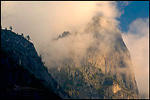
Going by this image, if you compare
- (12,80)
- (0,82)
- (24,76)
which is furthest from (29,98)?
(24,76)

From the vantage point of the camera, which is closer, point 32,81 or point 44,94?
point 44,94

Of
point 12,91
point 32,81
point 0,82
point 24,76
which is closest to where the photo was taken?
point 12,91

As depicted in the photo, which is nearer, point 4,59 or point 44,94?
point 44,94

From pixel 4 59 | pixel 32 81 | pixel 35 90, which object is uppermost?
pixel 4 59

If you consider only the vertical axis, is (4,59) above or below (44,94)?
above

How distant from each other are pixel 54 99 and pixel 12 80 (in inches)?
3848

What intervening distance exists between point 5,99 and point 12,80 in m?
98.1

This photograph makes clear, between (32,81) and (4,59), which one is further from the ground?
(4,59)

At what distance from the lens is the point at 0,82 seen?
108m

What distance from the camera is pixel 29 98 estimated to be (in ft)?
151

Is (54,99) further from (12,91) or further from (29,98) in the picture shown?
Answer: (12,91)

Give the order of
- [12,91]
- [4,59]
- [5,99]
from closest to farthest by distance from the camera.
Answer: [5,99] → [12,91] → [4,59]

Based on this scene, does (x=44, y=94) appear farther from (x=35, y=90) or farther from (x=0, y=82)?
(x=0, y=82)

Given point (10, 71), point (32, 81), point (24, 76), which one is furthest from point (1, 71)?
point (32, 81)
